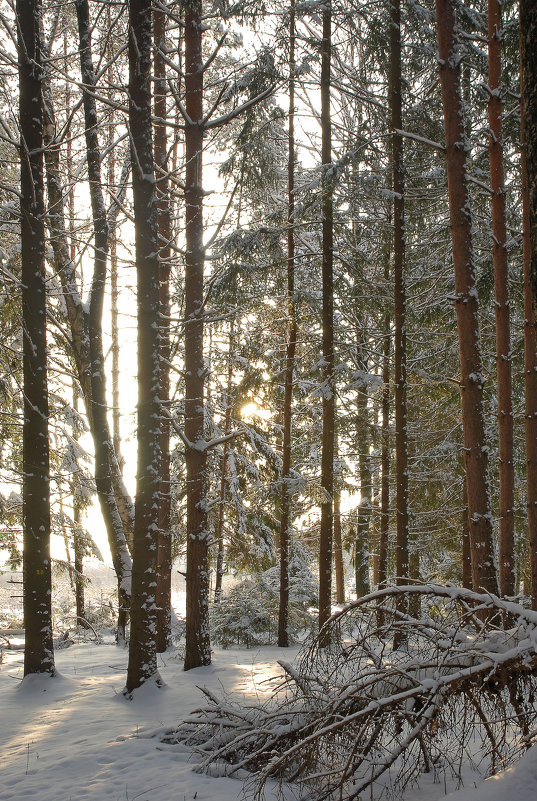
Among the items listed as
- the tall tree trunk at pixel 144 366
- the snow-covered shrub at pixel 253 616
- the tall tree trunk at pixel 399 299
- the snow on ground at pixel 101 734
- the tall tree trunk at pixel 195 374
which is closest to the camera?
the snow on ground at pixel 101 734

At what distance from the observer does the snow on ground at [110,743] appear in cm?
447

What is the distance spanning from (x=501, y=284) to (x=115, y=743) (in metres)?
7.94

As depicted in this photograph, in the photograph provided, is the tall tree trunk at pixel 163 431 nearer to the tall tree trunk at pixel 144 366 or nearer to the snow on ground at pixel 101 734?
the snow on ground at pixel 101 734

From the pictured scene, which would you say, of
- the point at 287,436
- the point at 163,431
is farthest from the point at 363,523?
the point at 163,431

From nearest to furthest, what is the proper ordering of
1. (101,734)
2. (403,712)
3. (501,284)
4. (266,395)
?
(403,712) < (101,734) < (501,284) < (266,395)

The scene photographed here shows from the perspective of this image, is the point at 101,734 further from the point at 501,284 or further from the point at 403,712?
the point at 501,284

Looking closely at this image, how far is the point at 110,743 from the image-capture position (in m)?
5.64

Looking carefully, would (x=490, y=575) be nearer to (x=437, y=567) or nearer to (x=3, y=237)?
(x=3, y=237)

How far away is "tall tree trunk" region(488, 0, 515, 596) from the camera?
8594 mm

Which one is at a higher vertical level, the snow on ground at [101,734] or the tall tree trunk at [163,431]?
the tall tree trunk at [163,431]

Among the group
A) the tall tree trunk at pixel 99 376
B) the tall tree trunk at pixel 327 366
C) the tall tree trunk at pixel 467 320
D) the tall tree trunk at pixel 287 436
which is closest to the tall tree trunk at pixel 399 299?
the tall tree trunk at pixel 327 366

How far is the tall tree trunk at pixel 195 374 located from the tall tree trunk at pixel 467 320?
3824 mm

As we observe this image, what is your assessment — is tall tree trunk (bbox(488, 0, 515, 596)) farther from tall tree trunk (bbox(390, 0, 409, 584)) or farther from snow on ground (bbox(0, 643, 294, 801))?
snow on ground (bbox(0, 643, 294, 801))

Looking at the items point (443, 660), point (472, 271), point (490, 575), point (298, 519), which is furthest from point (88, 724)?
point (298, 519)
